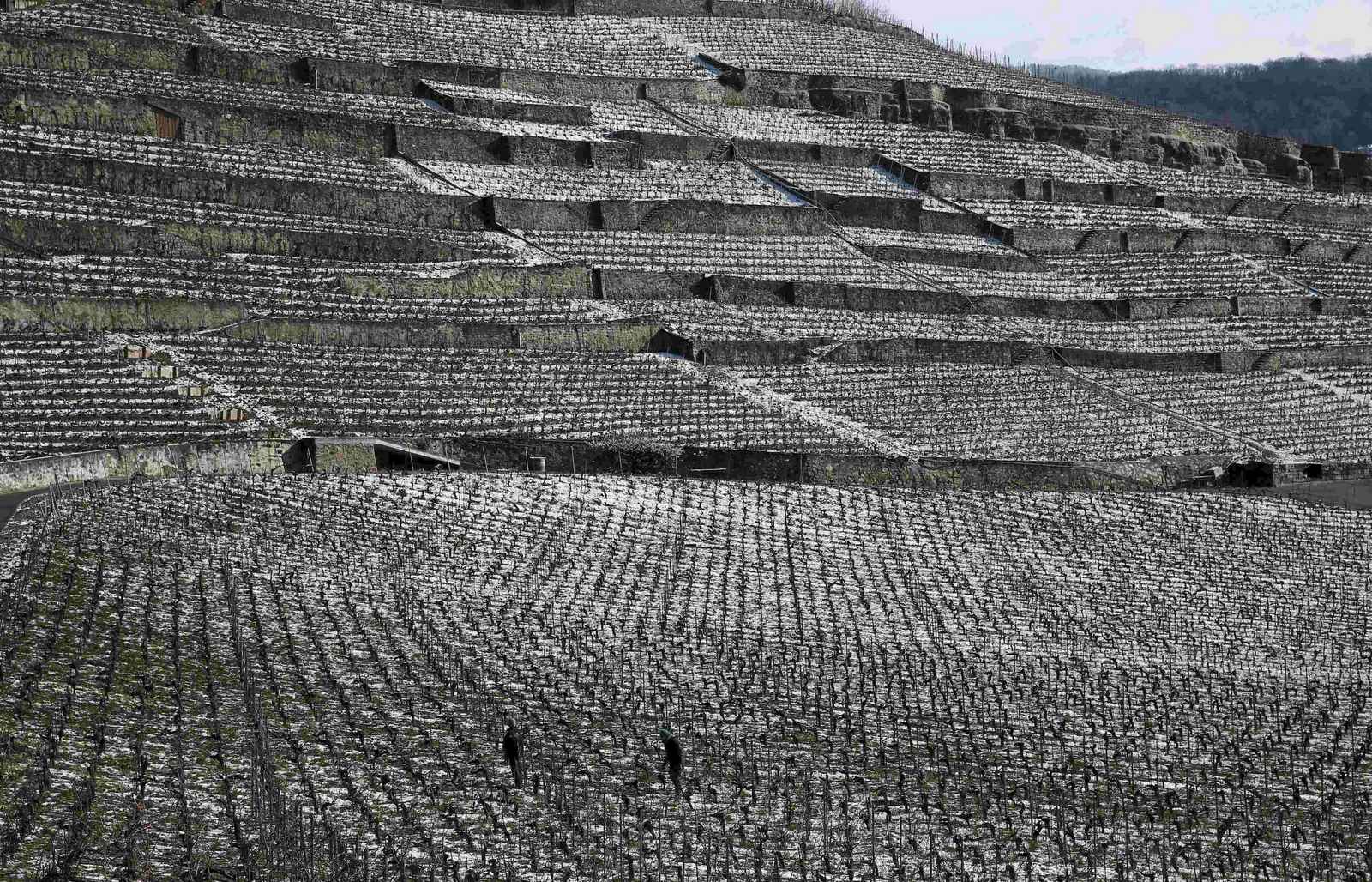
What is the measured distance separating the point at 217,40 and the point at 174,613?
3340 centimetres

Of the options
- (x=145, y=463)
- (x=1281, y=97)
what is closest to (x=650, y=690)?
(x=145, y=463)

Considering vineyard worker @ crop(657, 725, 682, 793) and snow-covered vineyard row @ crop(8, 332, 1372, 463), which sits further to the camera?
snow-covered vineyard row @ crop(8, 332, 1372, 463)

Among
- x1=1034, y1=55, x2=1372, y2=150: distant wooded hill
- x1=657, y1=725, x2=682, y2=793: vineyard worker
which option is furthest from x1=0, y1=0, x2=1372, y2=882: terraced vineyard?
x1=1034, y1=55, x2=1372, y2=150: distant wooded hill

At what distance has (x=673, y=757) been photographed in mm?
14625

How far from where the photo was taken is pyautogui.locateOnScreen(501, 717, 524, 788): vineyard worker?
46.4ft

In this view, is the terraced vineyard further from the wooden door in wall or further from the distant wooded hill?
the distant wooded hill

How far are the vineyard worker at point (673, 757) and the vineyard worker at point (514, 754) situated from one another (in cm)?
124

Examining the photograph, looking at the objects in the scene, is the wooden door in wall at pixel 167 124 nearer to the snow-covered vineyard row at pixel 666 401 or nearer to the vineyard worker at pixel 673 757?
the snow-covered vineyard row at pixel 666 401

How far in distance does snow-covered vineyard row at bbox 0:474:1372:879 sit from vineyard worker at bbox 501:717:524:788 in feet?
0.59

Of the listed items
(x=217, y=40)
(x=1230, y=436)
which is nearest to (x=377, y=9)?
(x=217, y=40)

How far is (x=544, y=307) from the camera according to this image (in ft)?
123

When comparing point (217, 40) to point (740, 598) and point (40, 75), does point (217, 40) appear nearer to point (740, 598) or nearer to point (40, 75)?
point (40, 75)

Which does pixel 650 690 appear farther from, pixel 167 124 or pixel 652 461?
pixel 167 124

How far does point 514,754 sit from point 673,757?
138 centimetres
